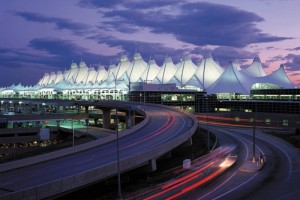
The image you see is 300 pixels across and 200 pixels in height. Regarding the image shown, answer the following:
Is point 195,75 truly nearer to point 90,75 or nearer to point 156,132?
point 156,132

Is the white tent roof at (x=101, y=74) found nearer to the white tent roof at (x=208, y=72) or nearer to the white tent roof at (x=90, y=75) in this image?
the white tent roof at (x=90, y=75)

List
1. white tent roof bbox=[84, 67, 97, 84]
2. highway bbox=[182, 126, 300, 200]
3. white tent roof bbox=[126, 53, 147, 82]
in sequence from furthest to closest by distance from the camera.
A: white tent roof bbox=[84, 67, 97, 84]
white tent roof bbox=[126, 53, 147, 82]
highway bbox=[182, 126, 300, 200]

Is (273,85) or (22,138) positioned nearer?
(22,138)

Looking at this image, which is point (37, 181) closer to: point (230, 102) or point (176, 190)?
point (176, 190)

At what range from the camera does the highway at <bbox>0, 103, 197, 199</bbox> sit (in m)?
24.1

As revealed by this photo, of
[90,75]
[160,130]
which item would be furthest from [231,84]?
[90,75]

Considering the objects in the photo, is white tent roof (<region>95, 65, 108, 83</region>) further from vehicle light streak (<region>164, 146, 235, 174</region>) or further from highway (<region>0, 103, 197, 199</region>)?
vehicle light streak (<region>164, 146, 235, 174</region>)

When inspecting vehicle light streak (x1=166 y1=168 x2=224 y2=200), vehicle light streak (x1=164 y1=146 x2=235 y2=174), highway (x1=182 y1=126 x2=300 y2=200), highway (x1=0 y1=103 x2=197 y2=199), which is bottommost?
vehicle light streak (x1=164 y1=146 x2=235 y2=174)

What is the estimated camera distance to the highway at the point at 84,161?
2406cm

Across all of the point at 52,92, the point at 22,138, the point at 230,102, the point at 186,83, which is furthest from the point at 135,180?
the point at 52,92

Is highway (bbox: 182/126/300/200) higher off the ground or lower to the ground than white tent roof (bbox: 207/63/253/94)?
lower

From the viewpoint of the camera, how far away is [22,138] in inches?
2793

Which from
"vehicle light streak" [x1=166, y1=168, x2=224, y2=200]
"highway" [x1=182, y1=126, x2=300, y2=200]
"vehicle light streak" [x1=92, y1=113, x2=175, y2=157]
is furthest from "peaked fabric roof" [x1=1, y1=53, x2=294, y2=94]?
"vehicle light streak" [x1=166, y1=168, x2=224, y2=200]

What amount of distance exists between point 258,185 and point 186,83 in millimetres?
92402
